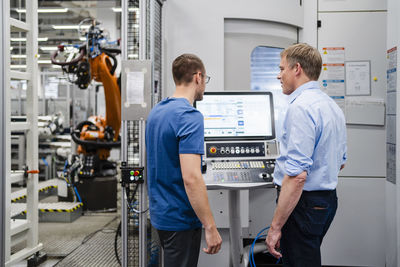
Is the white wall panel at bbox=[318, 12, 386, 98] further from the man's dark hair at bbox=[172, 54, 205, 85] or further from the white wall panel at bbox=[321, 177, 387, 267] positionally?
the man's dark hair at bbox=[172, 54, 205, 85]

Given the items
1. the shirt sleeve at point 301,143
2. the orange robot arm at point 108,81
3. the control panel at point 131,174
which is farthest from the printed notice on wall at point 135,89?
the orange robot arm at point 108,81

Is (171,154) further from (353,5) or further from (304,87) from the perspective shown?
(353,5)

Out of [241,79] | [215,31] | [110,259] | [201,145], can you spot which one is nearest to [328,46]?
[241,79]

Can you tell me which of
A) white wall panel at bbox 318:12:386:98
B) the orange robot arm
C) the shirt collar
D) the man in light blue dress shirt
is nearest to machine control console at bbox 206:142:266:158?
the man in light blue dress shirt

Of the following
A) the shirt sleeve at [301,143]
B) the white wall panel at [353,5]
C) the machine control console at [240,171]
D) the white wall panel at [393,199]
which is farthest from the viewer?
the white wall panel at [353,5]

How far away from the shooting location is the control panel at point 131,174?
2.41 m

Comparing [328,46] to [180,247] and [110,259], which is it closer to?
[180,247]

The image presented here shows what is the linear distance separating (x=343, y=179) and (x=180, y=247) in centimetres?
202

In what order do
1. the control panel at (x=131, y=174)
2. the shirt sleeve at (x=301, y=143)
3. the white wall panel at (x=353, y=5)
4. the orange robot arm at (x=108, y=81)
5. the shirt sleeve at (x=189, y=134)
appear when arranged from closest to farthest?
1. the shirt sleeve at (x=189, y=134)
2. the shirt sleeve at (x=301, y=143)
3. the control panel at (x=131, y=174)
4. the white wall panel at (x=353, y=5)
5. the orange robot arm at (x=108, y=81)

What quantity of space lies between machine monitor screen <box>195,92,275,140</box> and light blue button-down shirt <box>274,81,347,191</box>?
77cm

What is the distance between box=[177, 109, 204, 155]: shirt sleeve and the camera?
5.44 feet

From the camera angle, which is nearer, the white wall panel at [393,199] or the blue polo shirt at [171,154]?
the blue polo shirt at [171,154]

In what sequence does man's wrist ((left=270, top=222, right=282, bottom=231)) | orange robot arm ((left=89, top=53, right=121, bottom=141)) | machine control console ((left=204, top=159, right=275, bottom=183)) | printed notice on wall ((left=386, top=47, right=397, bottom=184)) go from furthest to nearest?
orange robot arm ((left=89, top=53, right=121, bottom=141)) → printed notice on wall ((left=386, top=47, right=397, bottom=184)) → machine control console ((left=204, top=159, right=275, bottom=183)) → man's wrist ((left=270, top=222, right=282, bottom=231))

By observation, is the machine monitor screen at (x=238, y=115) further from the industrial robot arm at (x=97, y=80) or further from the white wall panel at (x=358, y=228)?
the industrial robot arm at (x=97, y=80)
